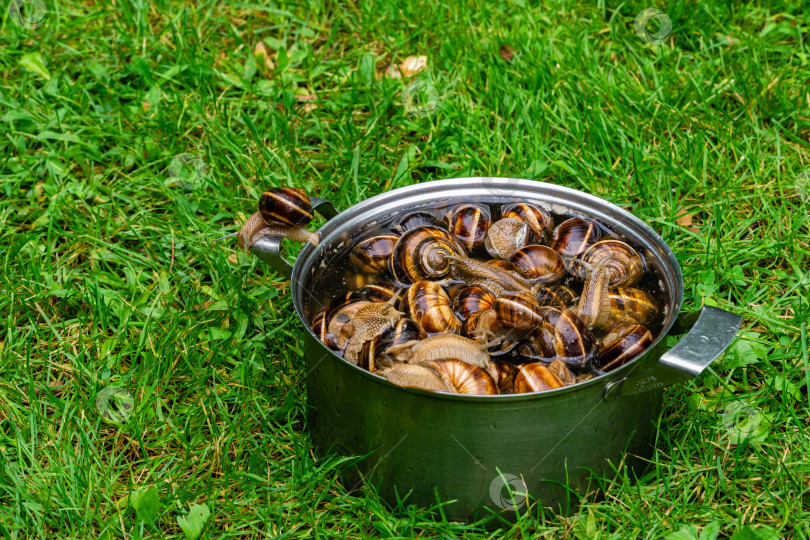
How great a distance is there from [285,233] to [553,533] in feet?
4.65

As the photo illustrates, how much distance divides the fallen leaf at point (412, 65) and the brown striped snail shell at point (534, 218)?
5.71 ft

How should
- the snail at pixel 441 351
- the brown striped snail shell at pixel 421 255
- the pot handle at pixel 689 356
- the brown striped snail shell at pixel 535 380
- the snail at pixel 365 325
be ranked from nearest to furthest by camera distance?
the pot handle at pixel 689 356, the brown striped snail shell at pixel 535 380, the snail at pixel 441 351, the snail at pixel 365 325, the brown striped snail shell at pixel 421 255

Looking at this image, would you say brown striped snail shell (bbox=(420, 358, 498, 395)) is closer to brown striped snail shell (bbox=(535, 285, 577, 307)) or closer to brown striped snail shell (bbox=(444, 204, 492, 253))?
brown striped snail shell (bbox=(535, 285, 577, 307))

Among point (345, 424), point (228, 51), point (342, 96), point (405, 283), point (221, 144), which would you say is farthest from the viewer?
point (228, 51)

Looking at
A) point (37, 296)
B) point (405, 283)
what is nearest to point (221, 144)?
point (37, 296)

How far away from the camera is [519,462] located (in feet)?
7.76

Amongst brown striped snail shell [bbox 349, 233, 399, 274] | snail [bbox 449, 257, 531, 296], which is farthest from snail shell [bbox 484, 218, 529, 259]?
brown striped snail shell [bbox 349, 233, 399, 274]

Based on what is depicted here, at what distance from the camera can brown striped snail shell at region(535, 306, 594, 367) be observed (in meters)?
2.56

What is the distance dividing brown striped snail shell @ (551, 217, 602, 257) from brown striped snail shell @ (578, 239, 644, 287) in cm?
5

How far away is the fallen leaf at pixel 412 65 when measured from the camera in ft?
15.2

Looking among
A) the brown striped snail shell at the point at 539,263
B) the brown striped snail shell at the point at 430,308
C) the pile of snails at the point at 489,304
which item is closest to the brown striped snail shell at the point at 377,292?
the pile of snails at the point at 489,304

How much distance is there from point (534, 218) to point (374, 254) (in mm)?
634

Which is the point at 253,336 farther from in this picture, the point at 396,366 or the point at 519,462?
the point at 519,462

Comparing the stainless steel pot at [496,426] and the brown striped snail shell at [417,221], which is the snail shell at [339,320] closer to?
the stainless steel pot at [496,426]
